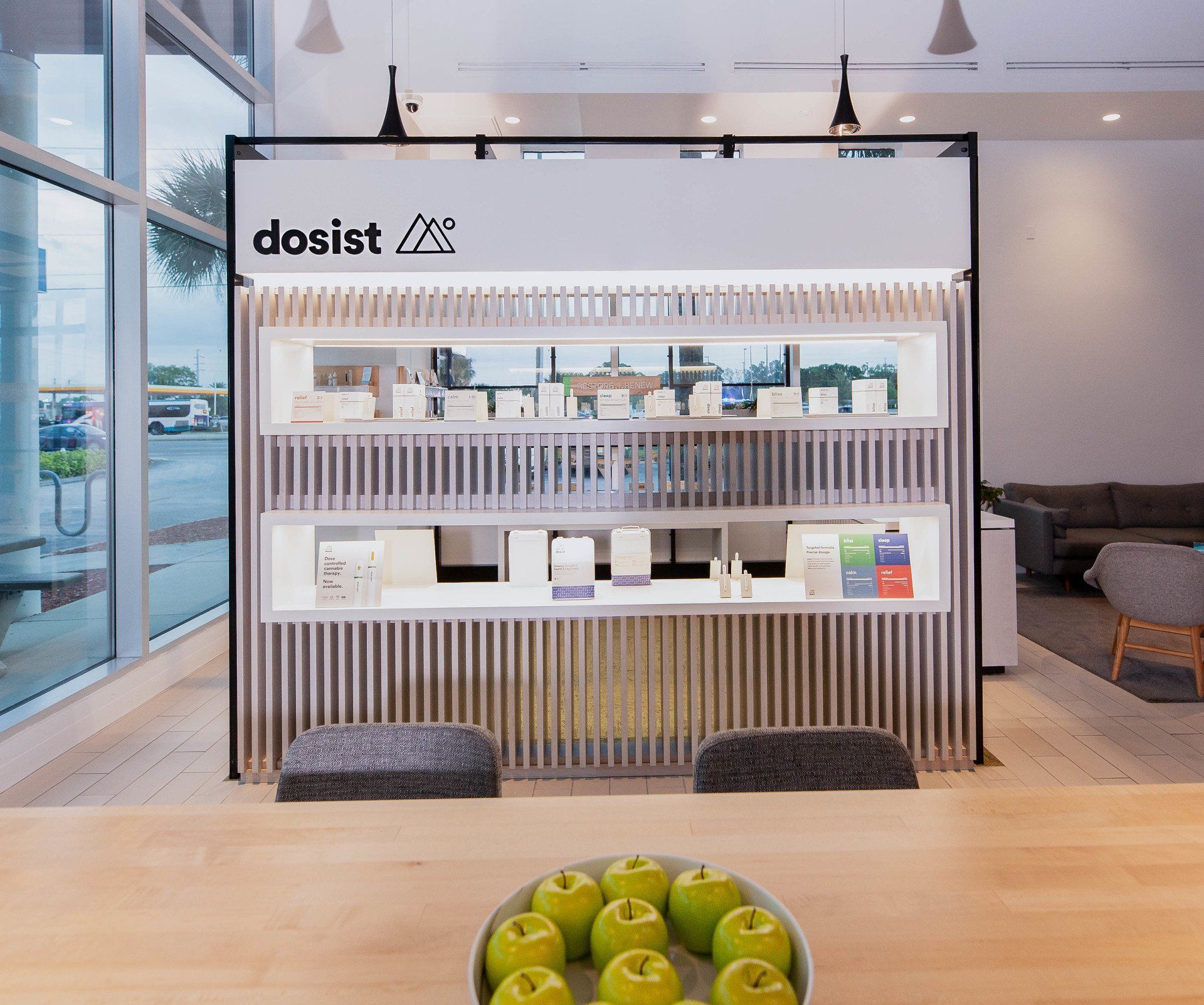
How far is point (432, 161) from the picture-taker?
3529 mm

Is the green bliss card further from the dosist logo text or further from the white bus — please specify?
the white bus

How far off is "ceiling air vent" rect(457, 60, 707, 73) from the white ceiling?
11 mm

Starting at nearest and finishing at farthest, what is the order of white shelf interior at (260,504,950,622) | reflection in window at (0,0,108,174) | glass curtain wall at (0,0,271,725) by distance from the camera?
1. white shelf interior at (260,504,950,622)
2. reflection in window at (0,0,108,174)
3. glass curtain wall at (0,0,271,725)

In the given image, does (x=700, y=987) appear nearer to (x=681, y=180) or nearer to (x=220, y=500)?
(x=681, y=180)

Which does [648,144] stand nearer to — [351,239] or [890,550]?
[351,239]

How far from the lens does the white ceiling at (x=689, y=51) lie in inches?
247

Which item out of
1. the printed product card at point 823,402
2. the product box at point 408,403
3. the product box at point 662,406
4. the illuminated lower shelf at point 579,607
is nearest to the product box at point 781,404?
the printed product card at point 823,402

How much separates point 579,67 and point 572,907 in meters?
6.55

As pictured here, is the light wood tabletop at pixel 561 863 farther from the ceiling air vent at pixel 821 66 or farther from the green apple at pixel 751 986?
the ceiling air vent at pixel 821 66

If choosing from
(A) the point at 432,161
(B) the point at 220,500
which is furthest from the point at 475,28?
(B) the point at 220,500

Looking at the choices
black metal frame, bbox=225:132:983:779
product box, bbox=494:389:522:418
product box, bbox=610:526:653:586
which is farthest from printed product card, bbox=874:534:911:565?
product box, bbox=494:389:522:418

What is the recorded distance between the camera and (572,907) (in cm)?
92

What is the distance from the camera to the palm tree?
5.48 meters

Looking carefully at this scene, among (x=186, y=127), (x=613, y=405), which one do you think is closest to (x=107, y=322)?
(x=186, y=127)
